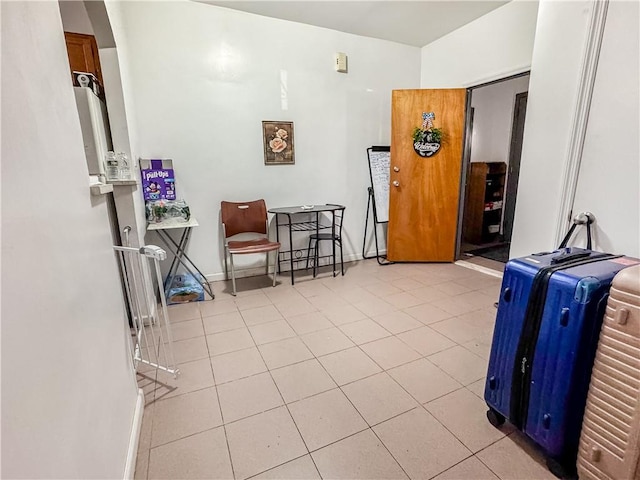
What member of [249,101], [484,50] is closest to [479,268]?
[484,50]

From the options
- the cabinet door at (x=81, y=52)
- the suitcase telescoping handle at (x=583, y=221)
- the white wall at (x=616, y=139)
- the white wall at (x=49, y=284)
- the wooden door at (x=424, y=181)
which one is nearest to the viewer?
the white wall at (x=49, y=284)

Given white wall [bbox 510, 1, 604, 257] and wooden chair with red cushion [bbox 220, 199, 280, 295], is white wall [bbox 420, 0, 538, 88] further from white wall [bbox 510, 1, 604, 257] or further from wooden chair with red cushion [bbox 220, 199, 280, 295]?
wooden chair with red cushion [bbox 220, 199, 280, 295]

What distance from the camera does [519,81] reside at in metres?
4.34

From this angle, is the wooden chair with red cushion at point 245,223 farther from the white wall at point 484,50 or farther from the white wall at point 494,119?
the white wall at point 494,119

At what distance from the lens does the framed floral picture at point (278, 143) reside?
3348mm

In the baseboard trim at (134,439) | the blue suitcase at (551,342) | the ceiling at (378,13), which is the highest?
the ceiling at (378,13)

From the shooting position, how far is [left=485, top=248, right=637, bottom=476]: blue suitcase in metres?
1.12

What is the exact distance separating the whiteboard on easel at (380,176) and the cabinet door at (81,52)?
8.94 ft

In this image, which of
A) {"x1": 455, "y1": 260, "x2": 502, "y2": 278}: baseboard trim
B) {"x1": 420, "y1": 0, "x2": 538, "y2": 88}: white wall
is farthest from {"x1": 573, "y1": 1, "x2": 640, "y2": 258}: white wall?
{"x1": 455, "y1": 260, "x2": 502, "y2": 278}: baseboard trim

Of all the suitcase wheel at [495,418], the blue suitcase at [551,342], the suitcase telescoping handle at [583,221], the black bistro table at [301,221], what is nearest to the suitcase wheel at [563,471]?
the blue suitcase at [551,342]

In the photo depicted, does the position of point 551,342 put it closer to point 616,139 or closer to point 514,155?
point 616,139

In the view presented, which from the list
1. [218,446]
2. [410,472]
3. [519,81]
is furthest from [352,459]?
[519,81]

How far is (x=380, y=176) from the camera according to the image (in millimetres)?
3959

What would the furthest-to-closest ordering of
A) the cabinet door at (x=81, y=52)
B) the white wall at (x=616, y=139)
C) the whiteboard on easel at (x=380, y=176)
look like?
the whiteboard on easel at (x=380, y=176), the cabinet door at (x=81, y=52), the white wall at (x=616, y=139)
